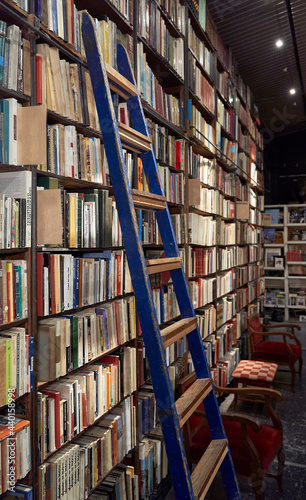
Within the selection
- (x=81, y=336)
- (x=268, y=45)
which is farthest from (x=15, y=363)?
(x=268, y=45)

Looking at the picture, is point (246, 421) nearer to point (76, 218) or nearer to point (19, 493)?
point (19, 493)

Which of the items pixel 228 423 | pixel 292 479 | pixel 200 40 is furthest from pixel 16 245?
pixel 200 40

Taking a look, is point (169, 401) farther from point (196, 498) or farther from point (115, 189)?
point (115, 189)

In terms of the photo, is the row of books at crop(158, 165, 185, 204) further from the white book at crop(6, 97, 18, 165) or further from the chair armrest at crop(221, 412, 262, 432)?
the chair armrest at crop(221, 412, 262, 432)

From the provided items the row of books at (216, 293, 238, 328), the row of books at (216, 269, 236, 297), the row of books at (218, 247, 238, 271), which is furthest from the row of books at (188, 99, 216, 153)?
the row of books at (216, 293, 238, 328)

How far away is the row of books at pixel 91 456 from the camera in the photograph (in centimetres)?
165

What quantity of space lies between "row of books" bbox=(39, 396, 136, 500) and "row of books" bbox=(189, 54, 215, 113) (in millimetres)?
2375

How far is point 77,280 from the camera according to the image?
1.78 metres

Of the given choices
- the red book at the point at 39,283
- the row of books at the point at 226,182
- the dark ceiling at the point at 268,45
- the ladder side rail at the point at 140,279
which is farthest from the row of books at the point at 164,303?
the dark ceiling at the point at 268,45

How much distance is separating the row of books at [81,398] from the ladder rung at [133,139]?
1015mm

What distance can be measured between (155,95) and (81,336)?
158 cm

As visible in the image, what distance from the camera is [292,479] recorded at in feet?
8.87

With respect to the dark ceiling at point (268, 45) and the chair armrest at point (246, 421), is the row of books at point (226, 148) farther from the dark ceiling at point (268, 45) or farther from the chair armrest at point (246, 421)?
the chair armrest at point (246, 421)

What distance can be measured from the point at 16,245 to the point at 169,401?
742 millimetres
